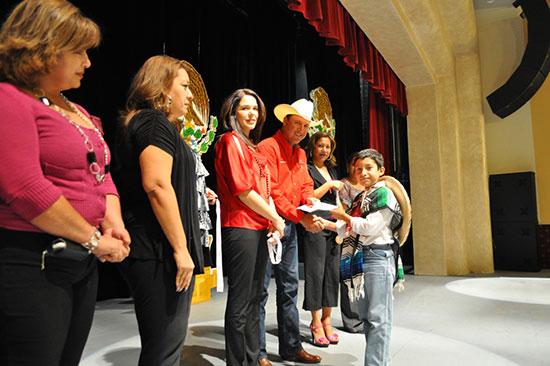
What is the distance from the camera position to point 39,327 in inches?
29.5

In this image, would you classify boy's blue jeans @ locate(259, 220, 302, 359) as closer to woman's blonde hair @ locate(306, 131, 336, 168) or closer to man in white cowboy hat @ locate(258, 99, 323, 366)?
man in white cowboy hat @ locate(258, 99, 323, 366)

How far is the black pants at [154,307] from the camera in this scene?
1.07 meters

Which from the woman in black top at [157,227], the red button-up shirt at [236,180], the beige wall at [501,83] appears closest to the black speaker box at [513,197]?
the beige wall at [501,83]

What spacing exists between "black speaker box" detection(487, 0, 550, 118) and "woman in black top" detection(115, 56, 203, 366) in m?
5.37

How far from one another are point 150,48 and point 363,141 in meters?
3.22

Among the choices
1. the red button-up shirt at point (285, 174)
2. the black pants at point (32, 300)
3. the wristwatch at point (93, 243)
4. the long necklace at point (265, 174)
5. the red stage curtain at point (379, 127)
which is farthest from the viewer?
the red stage curtain at point (379, 127)

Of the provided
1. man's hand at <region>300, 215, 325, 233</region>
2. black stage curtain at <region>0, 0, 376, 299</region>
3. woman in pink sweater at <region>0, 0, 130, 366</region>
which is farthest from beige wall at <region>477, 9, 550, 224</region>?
woman in pink sweater at <region>0, 0, 130, 366</region>

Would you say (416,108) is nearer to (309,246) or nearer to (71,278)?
(309,246)

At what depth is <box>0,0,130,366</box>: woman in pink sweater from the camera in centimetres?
73

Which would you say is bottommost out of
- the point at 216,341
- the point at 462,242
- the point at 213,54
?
the point at 216,341

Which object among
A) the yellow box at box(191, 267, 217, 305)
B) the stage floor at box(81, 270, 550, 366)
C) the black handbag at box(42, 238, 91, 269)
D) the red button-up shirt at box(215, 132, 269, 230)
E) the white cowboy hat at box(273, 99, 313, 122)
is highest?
the white cowboy hat at box(273, 99, 313, 122)

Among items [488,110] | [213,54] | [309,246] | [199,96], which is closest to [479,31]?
[488,110]

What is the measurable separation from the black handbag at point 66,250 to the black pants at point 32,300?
0.01 metres

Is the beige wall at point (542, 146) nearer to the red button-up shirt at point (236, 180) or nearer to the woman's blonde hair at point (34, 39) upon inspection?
the red button-up shirt at point (236, 180)
